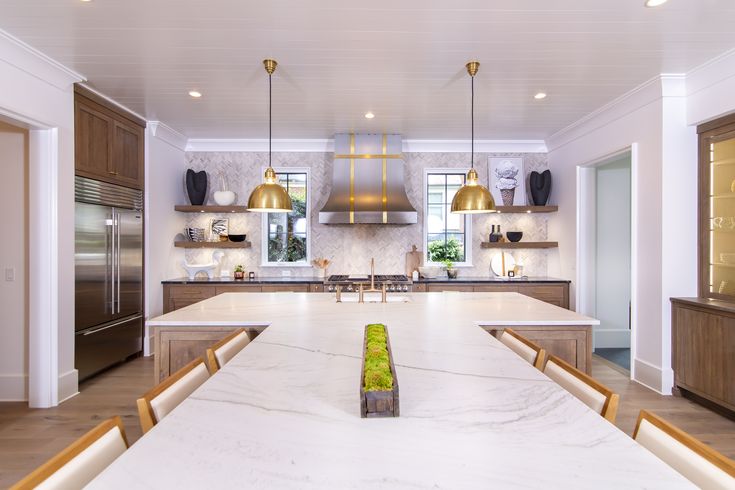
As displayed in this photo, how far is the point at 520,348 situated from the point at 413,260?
11.8 ft

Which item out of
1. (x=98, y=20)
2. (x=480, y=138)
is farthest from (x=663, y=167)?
(x=98, y=20)

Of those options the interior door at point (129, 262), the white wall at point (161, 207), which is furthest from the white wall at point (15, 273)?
the white wall at point (161, 207)

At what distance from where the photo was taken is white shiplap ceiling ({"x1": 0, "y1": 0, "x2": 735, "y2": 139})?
236 centimetres

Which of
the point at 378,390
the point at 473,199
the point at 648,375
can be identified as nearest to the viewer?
the point at 378,390

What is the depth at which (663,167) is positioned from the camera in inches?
133

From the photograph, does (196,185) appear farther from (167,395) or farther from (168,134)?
(167,395)

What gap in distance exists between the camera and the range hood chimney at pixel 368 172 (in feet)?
16.5

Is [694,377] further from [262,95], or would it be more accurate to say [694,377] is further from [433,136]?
[262,95]

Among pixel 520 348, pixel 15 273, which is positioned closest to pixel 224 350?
pixel 520 348

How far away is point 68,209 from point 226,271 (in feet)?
7.54

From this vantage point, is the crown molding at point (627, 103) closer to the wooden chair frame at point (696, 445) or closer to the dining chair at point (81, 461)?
the wooden chair frame at point (696, 445)

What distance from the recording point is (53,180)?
3.15m

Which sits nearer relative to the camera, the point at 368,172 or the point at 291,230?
the point at 368,172

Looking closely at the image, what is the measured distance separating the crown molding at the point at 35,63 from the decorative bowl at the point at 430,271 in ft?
13.2
